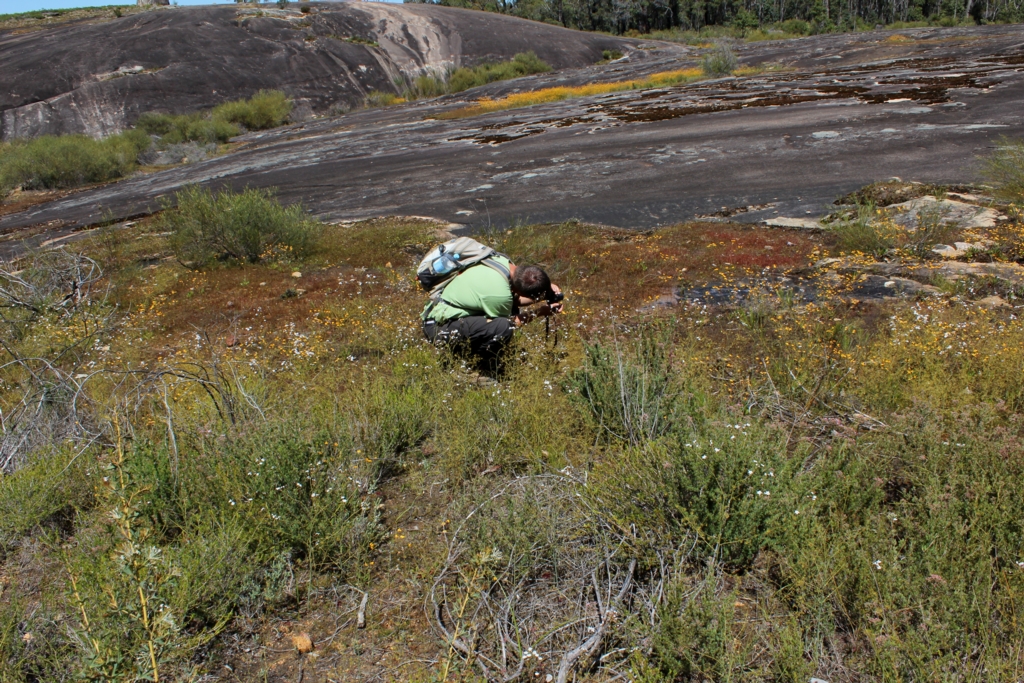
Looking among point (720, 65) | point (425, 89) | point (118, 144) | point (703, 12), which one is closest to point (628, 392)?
point (720, 65)

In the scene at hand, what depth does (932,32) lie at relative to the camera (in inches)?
1069

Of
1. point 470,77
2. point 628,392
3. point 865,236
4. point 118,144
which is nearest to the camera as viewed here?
point 628,392

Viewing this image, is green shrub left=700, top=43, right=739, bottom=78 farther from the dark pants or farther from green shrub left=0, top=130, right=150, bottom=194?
the dark pants

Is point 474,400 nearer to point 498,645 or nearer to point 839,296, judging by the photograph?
point 498,645

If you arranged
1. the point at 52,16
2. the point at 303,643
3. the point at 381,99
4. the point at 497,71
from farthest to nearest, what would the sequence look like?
the point at 52,16, the point at 497,71, the point at 381,99, the point at 303,643

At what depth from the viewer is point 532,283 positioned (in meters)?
4.77

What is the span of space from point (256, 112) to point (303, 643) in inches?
990

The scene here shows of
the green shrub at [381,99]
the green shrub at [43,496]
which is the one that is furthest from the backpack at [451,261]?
the green shrub at [381,99]

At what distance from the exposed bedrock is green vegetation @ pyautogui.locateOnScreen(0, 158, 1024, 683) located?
2322 cm

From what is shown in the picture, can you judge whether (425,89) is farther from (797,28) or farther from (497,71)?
(797,28)

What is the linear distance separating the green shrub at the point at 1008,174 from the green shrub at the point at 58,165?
19746 mm

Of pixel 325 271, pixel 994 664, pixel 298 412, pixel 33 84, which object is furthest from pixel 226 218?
pixel 33 84

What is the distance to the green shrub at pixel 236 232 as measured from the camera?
7.40 meters

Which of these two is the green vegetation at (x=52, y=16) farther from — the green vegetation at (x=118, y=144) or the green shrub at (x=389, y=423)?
the green shrub at (x=389, y=423)
